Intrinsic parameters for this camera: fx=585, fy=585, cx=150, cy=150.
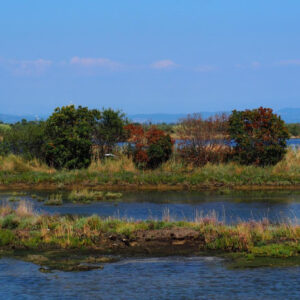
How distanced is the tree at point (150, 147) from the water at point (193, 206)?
16.2 ft

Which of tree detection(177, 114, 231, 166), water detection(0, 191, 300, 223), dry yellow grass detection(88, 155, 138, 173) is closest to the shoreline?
water detection(0, 191, 300, 223)

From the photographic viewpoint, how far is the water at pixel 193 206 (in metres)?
25.5

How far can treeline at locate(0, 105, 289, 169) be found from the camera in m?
38.5

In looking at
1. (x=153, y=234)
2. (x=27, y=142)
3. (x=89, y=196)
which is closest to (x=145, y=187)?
(x=89, y=196)

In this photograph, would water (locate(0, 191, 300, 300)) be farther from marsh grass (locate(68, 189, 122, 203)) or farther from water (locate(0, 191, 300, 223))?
marsh grass (locate(68, 189, 122, 203))

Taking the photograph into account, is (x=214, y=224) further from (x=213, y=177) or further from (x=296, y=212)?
(x=213, y=177)

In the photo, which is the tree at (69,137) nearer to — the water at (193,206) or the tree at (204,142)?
the water at (193,206)

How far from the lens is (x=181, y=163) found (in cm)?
3916

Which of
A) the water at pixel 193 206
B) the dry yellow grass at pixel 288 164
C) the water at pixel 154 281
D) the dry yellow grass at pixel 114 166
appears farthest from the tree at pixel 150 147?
the water at pixel 154 281

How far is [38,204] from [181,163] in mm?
12441

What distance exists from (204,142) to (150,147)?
3.74 m

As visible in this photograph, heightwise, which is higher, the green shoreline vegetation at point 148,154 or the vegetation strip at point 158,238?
the green shoreline vegetation at point 148,154

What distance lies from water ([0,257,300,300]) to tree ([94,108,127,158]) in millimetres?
23692

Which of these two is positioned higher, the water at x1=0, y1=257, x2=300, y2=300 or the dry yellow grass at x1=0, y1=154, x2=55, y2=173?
the dry yellow grass at x1=0, y1=154, x2=55, y2=173
